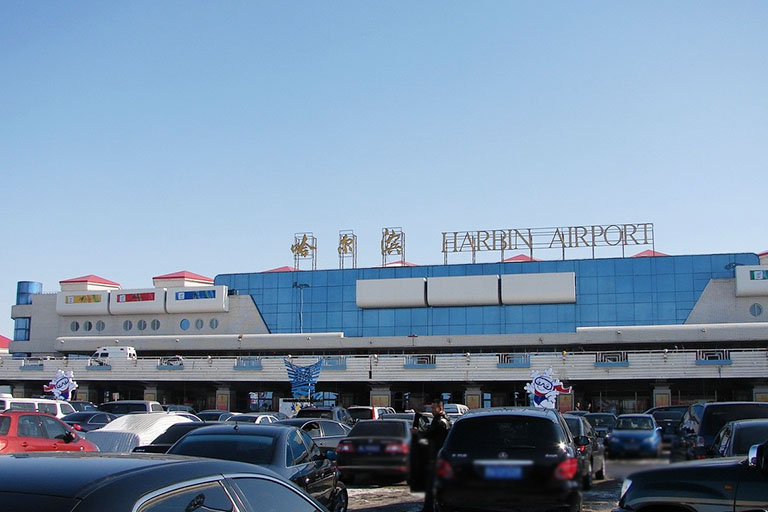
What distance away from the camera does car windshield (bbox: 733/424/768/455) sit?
10.8 m

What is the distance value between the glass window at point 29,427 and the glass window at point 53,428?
5.4 inches

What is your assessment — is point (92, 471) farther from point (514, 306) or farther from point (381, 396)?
point (514, 306)

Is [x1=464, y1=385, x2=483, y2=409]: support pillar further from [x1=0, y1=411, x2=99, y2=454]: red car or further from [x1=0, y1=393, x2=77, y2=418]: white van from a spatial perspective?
[x1=0, y1=411, x2=99, y2=454]: red car

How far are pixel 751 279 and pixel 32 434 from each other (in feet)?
185

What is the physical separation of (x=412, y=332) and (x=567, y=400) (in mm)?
14762

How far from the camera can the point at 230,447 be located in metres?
10.5

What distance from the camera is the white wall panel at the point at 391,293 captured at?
66375 millimetres

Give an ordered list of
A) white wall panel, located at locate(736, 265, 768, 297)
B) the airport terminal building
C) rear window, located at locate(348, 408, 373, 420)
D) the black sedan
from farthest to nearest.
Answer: white wall panel, located at locate(736, 265, 768, 297) < the airport terminal building < rear window, located at locate(348, 408, 373, 420) < the black sedan

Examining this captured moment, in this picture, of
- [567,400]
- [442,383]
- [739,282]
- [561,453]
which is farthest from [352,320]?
[561,453]

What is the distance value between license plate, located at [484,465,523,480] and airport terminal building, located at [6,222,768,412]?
5618 centimetres

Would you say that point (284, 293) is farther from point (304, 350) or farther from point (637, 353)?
point (637, 353)

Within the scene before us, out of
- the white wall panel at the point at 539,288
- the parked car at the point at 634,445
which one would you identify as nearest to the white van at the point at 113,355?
the white wall panel at the point at 539,288

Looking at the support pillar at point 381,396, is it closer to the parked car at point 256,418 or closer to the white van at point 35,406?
the white van at point 35,406

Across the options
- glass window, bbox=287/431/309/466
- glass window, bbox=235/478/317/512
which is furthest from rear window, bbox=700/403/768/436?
glass window, bbox=235/478/317/512
